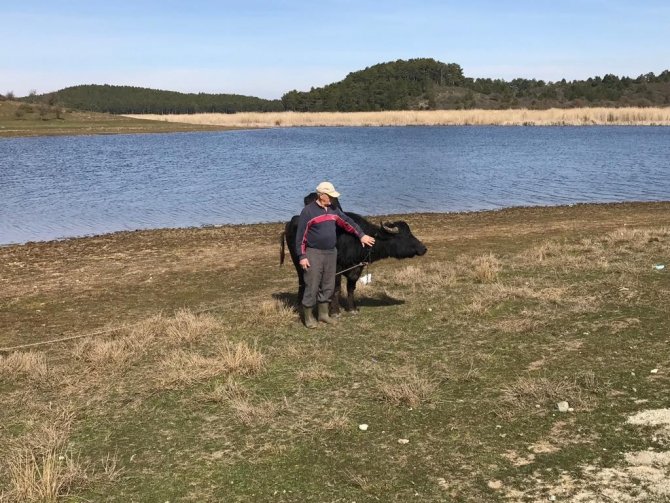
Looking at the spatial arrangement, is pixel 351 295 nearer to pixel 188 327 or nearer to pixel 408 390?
pixel 188 327

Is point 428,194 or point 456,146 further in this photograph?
point 456,146

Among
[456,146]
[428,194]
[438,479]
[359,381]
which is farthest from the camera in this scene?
[456,146]

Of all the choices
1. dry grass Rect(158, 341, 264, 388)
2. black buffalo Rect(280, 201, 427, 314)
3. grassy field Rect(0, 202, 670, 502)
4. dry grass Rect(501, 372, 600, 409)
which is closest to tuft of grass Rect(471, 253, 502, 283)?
grassy field Rect(0, 202, 670, 502)

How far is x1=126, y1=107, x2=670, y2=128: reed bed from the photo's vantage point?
265 ft

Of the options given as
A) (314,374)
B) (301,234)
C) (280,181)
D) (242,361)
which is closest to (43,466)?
(242,361)

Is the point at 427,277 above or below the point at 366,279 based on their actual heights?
below

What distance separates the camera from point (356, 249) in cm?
923

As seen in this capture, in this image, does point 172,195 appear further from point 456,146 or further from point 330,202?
point 456,146

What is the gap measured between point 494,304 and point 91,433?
18.5 feet

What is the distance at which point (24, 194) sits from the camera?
27.6 m

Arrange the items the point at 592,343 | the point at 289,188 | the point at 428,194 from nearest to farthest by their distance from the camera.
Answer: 1. the point at 592,343
2. the point at 428,194
3. the point at 289,188

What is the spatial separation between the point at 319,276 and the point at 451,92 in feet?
552

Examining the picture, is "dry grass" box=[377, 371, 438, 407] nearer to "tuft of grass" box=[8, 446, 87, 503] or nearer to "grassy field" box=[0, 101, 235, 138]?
"tuft of grass" box=[8, 446, 87, 503]

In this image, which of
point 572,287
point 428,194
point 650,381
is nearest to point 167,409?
point 650,381
